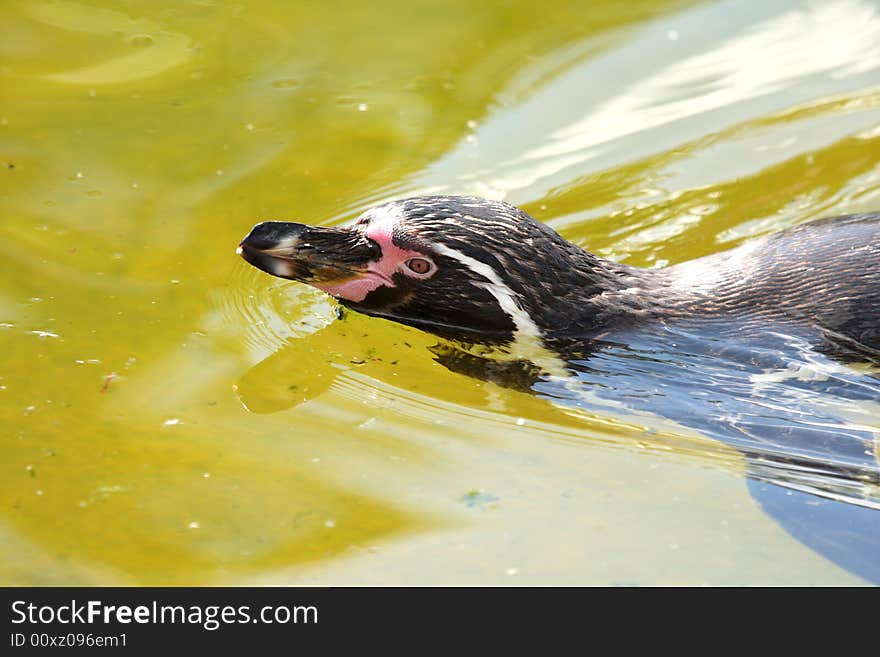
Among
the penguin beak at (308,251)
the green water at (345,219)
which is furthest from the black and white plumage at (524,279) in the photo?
the green water at (345,219)

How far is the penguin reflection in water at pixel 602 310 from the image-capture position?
18.6 ft

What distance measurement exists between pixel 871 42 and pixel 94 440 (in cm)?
667

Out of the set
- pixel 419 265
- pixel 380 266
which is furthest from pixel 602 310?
pixel 380 266

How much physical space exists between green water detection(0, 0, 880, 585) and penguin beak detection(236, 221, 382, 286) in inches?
15.1

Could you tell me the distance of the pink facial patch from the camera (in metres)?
5.69

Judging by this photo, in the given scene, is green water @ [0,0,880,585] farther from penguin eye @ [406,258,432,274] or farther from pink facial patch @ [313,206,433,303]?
penguin eye @ [406,258,432,274]

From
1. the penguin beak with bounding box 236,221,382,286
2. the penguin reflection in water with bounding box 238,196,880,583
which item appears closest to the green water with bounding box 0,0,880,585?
the penguin reflection in water with bounding box 238,196,880,583

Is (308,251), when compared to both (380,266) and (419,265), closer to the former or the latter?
(380,266)

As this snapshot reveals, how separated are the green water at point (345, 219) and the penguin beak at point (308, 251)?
0.38m

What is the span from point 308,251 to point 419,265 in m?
0.51

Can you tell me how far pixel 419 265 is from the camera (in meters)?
5.72

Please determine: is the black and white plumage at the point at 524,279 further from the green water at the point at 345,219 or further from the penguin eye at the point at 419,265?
the green water at the point at 345,219
